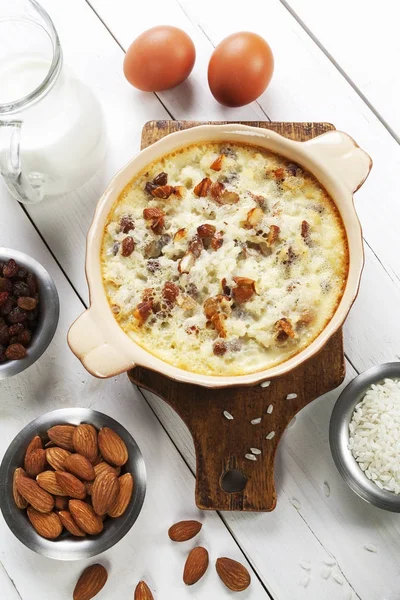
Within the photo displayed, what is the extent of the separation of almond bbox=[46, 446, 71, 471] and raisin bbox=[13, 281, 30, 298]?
20.4 inches

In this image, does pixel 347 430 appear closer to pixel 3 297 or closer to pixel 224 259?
pixel 224 259

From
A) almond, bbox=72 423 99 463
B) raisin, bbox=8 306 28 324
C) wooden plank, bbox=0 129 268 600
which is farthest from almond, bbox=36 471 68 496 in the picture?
raisin, bbox=8 306 28 324

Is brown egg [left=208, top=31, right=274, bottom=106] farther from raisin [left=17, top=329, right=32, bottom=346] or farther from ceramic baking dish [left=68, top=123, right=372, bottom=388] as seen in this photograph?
raisin [left=17, top=329, right=32, bottom=346]

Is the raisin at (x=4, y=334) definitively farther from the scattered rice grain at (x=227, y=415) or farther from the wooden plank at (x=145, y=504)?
the scattered rice grain at (x=227, y=415)

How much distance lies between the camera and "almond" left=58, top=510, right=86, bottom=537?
2400 mm

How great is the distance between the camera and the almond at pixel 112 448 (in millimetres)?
2432

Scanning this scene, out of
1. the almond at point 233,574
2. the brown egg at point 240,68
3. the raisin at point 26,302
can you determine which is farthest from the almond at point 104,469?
the brown egg at point 240,68

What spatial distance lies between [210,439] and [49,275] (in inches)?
30.7

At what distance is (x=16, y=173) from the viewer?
238 cm

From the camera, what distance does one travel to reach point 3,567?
Answer: 255 centimetres

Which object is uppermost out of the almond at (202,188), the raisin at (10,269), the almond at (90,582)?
the raisin at (10,269)

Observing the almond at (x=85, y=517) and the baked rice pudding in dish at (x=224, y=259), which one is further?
the almond at (x=85, y=517)

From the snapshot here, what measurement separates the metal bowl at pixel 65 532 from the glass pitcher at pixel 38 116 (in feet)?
2.46

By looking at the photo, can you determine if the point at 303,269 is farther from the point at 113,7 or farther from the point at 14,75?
the point at 113,7
